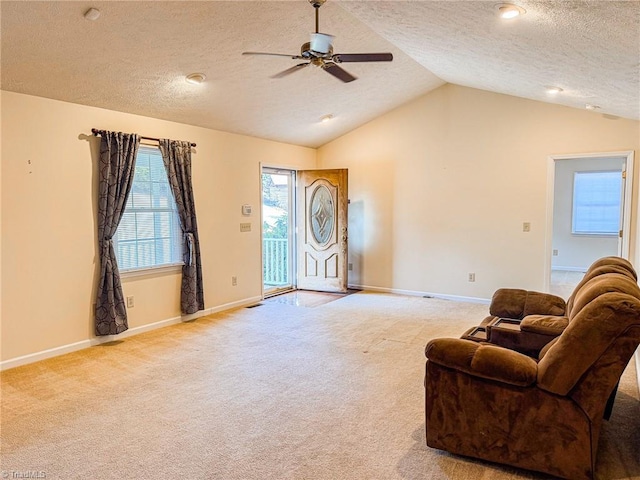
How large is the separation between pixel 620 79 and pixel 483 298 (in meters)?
3.56

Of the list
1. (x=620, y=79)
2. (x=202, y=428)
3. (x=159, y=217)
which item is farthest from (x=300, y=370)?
(x=620, y=79)

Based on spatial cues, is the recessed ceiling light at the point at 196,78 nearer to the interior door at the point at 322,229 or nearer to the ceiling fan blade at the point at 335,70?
the ceiling fan blade at the point at 335,70

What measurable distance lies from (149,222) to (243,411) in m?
2.81

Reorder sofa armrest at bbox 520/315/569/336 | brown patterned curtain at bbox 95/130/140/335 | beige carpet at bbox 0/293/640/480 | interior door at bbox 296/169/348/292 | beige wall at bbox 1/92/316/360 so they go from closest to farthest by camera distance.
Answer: beige carpet at bbox 0/293/640/480
sofa armrest at bbox 520/315/569/336
beige wall at bbox 1/92/316/360
brown patterned curtain at bbox 95/130/140/335
interior door at bbox 296/169/348/292

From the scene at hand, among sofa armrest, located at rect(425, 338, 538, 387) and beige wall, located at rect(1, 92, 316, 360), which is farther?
beige wall, located at rect(1, 92, 316, 360)

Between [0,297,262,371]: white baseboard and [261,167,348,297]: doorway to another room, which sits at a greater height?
[261,167,348,297]: doorway to another room

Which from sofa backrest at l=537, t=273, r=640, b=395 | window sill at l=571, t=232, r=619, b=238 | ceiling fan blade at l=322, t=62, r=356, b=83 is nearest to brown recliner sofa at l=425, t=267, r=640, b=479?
sofa backrest at l=537, t=273, r=640, b=395

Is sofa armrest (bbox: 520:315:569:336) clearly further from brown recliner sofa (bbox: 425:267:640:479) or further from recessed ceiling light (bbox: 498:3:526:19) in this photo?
recessed ceiling light (bbox: 498:3:526:19)

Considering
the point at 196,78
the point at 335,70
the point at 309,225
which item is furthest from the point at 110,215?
the point at 309,225

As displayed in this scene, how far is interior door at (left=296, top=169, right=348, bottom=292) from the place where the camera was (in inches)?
272

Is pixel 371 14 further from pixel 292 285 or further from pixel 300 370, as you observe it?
pixel 292 285

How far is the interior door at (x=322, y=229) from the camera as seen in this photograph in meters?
6.91

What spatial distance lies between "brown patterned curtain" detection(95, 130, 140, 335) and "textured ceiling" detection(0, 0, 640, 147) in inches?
17.7

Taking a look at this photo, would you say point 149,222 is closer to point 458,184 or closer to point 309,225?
point 309,225
